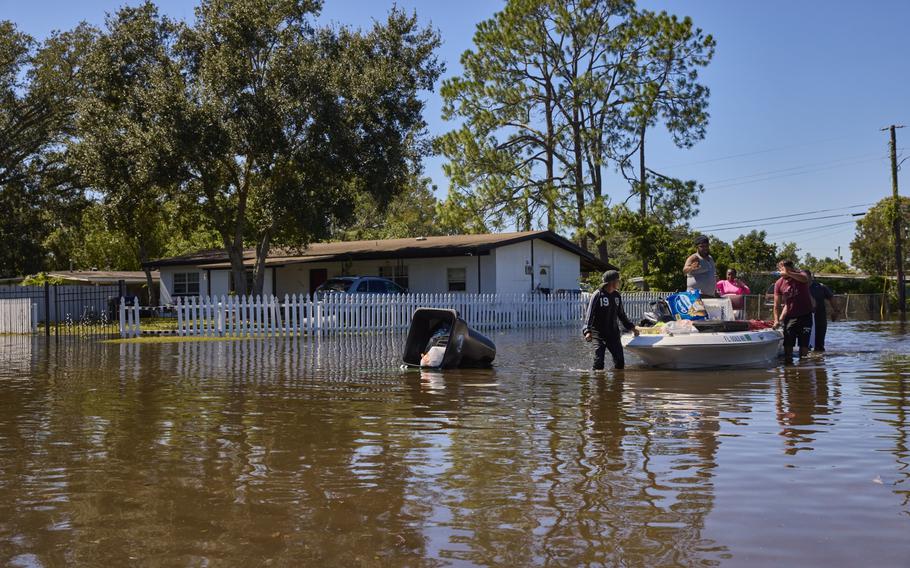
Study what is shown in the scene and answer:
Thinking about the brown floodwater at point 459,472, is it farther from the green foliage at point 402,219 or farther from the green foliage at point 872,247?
the green foliage at point 872,247

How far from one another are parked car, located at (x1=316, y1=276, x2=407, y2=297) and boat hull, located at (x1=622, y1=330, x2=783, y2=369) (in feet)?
58.8

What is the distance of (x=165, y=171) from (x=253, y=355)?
15.0 meters

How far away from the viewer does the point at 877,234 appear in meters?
79.9

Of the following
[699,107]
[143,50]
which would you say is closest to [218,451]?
[143,50]

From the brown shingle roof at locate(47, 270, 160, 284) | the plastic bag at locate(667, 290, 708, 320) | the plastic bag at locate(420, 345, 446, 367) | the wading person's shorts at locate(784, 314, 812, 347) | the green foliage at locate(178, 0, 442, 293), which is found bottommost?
the plastic bag at locate(420, 345, 446, 367)

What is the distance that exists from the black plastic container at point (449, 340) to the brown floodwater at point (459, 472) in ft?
6.36

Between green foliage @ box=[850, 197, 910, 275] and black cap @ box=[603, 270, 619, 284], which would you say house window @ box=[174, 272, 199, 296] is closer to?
black cap @ box=[603, 270, 619, 284]

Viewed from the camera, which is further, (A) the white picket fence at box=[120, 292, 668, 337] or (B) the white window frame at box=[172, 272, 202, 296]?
(B) the white window frame at box=[172, 272, 202, 296]

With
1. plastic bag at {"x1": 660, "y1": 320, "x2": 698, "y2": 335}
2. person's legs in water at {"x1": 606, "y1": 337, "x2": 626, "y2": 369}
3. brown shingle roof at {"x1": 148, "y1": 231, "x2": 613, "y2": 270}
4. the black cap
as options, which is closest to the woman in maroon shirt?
plastic bag at {"x1": 660, "y1": 320, "x2": 698, "y2": 335}

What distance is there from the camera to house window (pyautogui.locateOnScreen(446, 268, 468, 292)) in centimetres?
3616

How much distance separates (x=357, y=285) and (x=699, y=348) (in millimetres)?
18704

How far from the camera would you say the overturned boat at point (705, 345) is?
13.8m

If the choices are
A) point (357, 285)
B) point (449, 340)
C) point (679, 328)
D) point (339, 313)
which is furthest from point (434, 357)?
point (357, 285)

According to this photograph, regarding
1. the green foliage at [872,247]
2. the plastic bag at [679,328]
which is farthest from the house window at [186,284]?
the green foliage at [872,247]
